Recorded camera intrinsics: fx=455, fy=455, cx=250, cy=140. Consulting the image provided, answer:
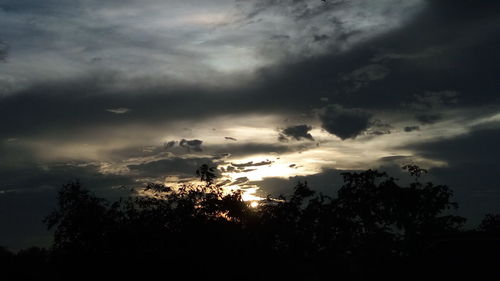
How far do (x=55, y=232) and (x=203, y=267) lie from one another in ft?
29.1

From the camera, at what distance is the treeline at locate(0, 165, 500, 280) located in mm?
23609

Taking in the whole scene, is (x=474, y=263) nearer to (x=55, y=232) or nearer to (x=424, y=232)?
(x=424, y=232)

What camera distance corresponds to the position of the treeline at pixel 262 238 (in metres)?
23.6

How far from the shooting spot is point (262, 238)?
84.3 ft

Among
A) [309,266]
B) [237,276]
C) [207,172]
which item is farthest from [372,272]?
[207,172]

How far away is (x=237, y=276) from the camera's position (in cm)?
2362

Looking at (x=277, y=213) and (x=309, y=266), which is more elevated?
(x=277, y=213)

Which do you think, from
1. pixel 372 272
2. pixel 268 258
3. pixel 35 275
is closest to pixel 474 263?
pixel 372 272

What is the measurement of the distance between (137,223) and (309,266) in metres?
10.0

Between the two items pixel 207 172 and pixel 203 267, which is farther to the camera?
pixel 207 172

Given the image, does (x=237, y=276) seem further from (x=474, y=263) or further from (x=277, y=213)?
(x=474, y=263)

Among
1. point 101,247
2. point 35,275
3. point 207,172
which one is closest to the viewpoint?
point 101,247

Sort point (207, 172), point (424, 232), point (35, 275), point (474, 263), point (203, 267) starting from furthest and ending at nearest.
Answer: point (35, 275)
point (424, 232)
point (207, 172)
point (203, 267)
point (474, 263)

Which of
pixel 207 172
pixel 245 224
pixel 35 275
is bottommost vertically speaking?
pixel 35 275
